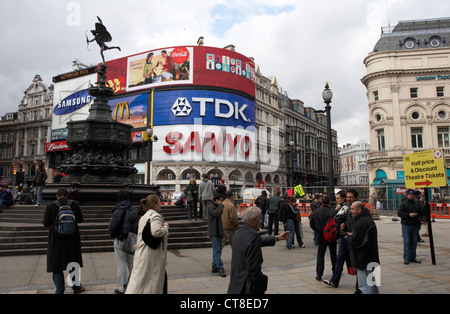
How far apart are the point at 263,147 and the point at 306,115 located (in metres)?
24.5

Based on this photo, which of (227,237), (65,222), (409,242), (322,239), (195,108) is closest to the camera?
(65,222)

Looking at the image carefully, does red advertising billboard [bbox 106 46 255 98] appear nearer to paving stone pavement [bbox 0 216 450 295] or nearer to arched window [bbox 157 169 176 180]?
arched window [bbox 157 169 176 180]

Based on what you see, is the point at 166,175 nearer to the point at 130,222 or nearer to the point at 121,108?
the point at 121,108

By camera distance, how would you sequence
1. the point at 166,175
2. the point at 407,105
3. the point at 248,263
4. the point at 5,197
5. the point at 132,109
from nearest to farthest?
1. the point at 248,263
2. the point at 5,197
3. the point at 407,105
4. the point at 166,175
5. the point at 132,109

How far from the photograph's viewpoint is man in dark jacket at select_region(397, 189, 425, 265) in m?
8.36

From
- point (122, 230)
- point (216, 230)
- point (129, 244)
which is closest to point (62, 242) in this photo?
point (122, 230)

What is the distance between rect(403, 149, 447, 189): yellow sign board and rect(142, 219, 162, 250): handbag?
7.14 m

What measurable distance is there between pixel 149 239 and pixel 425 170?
758cm

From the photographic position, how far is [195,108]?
160ft

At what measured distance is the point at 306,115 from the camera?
79.6 m
